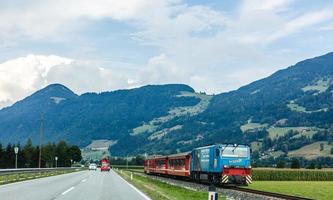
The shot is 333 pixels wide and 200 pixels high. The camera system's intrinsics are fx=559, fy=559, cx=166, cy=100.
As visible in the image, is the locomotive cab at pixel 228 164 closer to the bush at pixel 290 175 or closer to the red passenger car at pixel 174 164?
the red passenger car at pixel 174 164

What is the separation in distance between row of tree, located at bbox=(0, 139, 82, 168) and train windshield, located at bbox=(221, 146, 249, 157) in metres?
86.5

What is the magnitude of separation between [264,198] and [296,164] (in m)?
95.7

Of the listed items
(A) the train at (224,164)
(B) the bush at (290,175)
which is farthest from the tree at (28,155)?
(A) the train at (224,164)

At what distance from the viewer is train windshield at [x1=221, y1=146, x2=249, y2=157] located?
4612 cm

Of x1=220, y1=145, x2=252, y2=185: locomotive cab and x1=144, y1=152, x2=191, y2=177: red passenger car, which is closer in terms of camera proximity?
x1=220, y1=145, x2=252, y2=185: locomotive cab

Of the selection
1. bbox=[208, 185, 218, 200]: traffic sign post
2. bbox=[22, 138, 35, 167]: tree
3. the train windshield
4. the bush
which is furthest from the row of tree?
bbox=[208, 185, 218, 200]: traffic sign post

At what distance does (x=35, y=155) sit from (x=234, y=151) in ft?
337

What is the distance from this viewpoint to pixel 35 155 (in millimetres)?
141250

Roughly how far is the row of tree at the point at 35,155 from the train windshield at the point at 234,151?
86.5 m

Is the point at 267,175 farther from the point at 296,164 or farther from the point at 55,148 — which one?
the point at 55,148

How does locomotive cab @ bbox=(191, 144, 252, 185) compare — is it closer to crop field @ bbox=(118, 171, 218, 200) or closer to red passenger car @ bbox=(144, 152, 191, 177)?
crop field @ bbox=(118, 171, 218, 200)

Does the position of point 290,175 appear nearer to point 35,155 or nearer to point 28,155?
point 28,155

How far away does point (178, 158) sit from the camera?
6538 cm

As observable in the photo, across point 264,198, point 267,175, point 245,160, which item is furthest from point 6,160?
point 264,198
